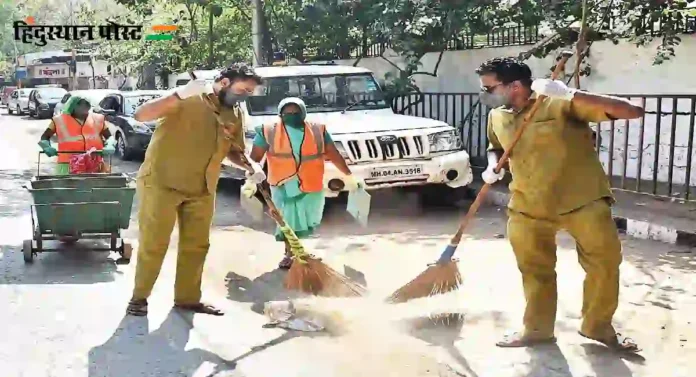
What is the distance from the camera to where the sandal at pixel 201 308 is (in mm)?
5766

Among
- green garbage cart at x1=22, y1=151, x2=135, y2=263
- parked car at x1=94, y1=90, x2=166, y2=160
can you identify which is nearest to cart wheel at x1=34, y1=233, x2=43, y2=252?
green garbage cart at x1=22, y1=151, x2=135, y2=263

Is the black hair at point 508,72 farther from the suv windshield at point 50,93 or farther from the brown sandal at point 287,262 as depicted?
the suv windshield at point 50,93

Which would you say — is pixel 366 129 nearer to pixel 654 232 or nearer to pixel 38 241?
pixel 654 232

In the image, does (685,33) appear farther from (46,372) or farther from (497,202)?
(46,372)

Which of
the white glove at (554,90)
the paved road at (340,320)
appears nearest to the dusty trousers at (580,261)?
the paved road at (340,320)

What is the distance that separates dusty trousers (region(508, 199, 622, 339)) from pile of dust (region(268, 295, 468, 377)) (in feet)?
2.10

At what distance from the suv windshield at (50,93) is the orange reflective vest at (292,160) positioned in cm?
2986

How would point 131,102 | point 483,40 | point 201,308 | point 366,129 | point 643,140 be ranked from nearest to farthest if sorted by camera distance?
point 201,308
point 366,129
point 643,140
point 483,40
point 131,102

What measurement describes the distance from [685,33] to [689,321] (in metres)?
5.81

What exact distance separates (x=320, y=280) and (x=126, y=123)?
38.0ft

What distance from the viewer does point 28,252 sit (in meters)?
7.30

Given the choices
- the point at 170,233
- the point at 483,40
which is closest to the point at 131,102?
the point at 483,40

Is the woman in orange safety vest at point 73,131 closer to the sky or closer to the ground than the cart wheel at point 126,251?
closer to the sky

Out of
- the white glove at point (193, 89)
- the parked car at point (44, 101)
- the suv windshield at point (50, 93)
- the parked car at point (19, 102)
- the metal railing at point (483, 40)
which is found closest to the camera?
the white glove at point (193, 89)
